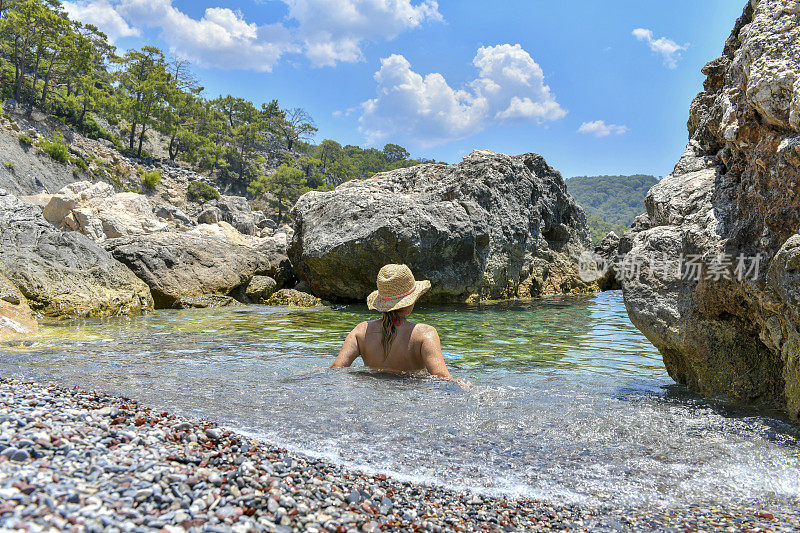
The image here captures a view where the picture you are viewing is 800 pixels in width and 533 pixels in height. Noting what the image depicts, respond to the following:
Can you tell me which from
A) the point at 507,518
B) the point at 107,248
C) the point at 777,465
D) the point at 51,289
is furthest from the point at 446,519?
the point at 107,248

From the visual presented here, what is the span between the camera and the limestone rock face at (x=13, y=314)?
24.2 ft

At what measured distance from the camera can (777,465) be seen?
3.32 metres

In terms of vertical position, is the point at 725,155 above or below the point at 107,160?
below

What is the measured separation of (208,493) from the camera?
85.3 inches

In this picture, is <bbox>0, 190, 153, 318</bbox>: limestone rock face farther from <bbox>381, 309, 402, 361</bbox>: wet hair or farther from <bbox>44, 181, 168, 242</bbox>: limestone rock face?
<bbox>381, 309, 402, 361</bbox>: wet hair

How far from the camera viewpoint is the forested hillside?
45.4 m

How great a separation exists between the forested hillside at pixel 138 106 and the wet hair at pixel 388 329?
164 feet

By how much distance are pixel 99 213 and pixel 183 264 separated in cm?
1105

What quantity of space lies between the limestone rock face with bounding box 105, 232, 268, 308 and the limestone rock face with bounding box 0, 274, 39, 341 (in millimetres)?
3999

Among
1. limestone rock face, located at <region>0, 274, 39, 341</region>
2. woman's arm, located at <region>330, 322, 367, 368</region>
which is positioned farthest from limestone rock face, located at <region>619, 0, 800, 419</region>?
limestone rock face, located at <region>0, 274, 39, 341</region>

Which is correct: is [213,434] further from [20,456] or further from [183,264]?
[183,264]

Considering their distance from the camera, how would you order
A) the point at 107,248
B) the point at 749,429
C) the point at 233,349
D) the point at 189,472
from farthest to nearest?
the point at 107,248 → the point at 233,349 → the point at 749,429 → the point at 189,472

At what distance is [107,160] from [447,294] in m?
44.2

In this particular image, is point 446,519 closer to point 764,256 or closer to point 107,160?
point 764,256
